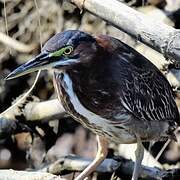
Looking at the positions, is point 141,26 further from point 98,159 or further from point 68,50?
point 98,159

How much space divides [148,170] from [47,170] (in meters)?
0.49

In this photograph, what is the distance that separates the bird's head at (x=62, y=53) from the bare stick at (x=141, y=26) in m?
0.24

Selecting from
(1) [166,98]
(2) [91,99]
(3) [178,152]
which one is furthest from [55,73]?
(3) [178,152]

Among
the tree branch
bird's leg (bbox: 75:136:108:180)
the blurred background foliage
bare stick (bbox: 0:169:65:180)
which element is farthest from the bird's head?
the blurred background foliage

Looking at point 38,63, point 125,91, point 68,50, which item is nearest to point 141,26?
point 125,91

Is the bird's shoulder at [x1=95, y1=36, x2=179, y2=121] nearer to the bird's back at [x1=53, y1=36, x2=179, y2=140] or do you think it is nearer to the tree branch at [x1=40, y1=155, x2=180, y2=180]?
the bird's back at [x1=53, y1=36, x2=179, y2=140]

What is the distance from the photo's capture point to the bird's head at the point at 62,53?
8.79 feet

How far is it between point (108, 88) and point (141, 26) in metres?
0.27

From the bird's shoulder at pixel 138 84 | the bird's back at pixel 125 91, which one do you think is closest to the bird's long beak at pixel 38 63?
the bird's back at pixel 125 91

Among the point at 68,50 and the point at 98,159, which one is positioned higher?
the point at 68,50

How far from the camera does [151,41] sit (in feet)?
10.0

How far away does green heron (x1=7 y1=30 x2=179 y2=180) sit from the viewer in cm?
276

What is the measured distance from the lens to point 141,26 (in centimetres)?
303

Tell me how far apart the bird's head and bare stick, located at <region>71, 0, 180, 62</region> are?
24cm
